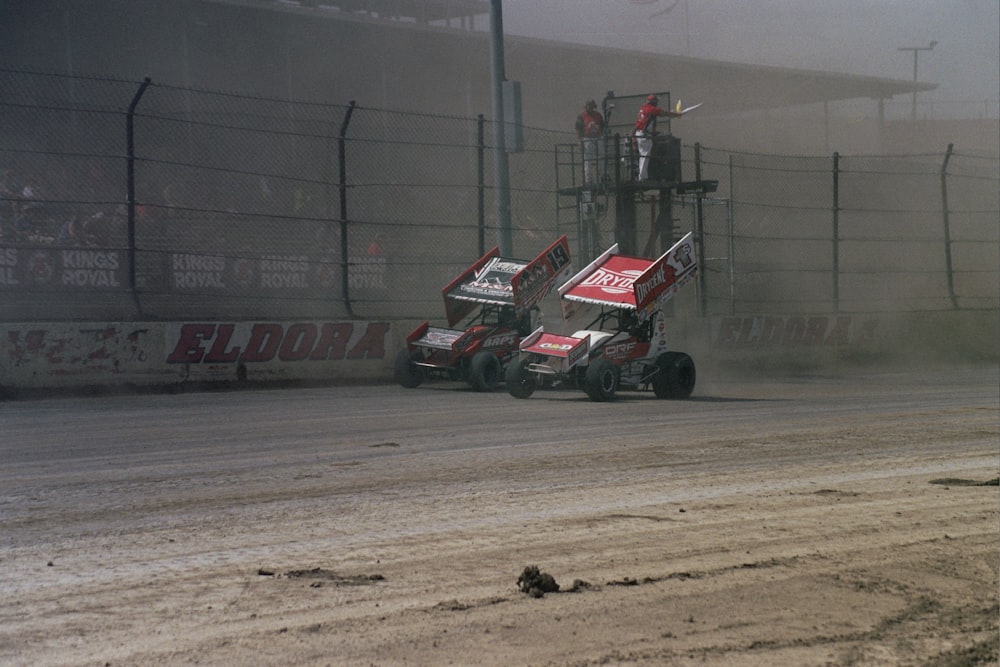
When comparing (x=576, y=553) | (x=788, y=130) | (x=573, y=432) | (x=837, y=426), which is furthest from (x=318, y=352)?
(x=788, y=130)

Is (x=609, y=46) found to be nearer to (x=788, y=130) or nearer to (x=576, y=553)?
(x=788, y=130)

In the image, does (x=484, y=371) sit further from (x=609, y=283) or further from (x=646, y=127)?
(x=646, y=127)

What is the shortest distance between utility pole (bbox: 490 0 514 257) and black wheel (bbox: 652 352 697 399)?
4.44 meters

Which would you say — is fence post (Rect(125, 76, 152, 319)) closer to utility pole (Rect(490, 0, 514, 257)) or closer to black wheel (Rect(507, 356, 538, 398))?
black wheel (Rect(507, 356, 538, 398))

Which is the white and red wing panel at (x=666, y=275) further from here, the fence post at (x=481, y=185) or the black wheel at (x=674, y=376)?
the fence post at (x=481, y=185)

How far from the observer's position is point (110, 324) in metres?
Result: 12.2

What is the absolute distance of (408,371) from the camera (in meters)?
13.1

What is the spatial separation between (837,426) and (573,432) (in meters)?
2.27

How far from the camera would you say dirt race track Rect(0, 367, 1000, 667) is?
11.2 ft

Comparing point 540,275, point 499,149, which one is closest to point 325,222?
point 499,149

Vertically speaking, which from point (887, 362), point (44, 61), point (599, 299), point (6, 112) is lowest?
point (887, 362)

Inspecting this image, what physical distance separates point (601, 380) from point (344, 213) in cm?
533

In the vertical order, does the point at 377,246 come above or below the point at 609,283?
above

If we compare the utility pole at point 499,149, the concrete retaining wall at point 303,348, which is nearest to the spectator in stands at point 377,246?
the utility pole at point 499,149
